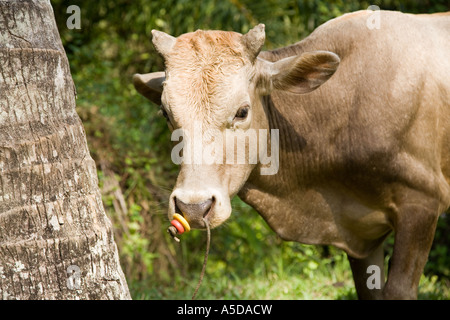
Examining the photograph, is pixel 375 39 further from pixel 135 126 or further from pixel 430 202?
pixel 135 126

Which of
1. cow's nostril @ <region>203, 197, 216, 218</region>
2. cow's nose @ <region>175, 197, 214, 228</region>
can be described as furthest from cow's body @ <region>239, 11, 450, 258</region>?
cow's nose @ <region>175, 197, 214, 228</region>

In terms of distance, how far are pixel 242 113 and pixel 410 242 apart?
5.08 feet

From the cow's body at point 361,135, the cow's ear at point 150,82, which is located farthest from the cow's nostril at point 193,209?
the cow's ear at point 150,82

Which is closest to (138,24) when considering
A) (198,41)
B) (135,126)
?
(135,126)

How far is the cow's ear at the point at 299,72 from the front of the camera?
14.0 ft

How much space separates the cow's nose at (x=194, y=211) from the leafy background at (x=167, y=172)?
259 centimetres

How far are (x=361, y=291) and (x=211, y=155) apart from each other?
213 cm

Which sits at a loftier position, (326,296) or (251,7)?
(251,7)

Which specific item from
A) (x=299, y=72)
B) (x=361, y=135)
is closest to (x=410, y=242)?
(x=361, y=135)

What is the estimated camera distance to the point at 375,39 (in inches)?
181

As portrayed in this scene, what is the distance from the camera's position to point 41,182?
3.10 metres

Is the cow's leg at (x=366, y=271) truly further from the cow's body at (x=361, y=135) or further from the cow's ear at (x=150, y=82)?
the cow's ear at (x=150, y=82)

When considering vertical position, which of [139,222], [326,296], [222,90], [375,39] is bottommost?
[326,296]

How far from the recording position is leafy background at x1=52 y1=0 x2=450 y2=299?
22.5 feet
